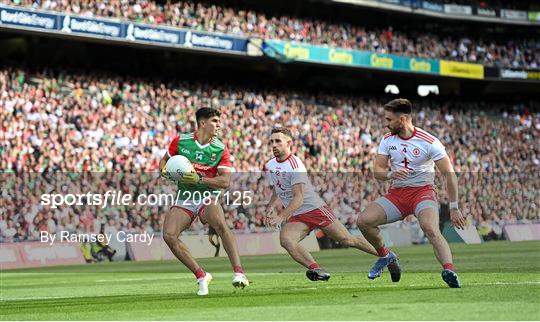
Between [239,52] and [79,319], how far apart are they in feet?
114

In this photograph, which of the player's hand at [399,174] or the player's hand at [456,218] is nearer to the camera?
the player's hand at [456,218]

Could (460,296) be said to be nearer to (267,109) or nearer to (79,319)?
(79,319)

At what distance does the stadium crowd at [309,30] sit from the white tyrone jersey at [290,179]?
23.2 meters

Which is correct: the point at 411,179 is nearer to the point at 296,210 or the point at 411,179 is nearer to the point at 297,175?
the point at 297,175

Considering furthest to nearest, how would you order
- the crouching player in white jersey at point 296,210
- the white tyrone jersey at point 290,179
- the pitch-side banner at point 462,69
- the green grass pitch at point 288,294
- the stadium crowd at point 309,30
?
the pitch-side banner at point 462,69 < the stadium crowd at point 309,30 < the white tyrone jersey at point 290,179 < the crouching player in white jersey at point 296,210 < the green grass pitch at point 288,294

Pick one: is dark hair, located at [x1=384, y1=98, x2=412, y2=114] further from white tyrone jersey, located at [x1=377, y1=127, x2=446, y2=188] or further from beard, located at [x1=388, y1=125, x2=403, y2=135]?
white tyrone jersey, located at [x1=377, y1=127, x2=446, y2=188]

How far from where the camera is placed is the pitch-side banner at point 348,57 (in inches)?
1865

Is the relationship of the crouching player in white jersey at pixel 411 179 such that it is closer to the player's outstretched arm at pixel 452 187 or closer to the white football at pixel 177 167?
the player's outstretched arm at pixel 452 187

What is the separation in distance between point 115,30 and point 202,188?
2664cm

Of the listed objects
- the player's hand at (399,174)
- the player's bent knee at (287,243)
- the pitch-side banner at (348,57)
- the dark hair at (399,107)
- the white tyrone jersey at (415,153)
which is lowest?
the player's bent knee at (287,243)

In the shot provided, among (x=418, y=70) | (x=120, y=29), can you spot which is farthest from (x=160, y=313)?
(x=418, y=70)

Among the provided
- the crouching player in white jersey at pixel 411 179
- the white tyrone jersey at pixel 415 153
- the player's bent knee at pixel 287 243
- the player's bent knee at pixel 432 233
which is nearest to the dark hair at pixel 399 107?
the crouching player in white jersey at pixel 411 179

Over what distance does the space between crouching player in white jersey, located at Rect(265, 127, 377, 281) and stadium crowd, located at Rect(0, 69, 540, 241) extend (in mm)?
12072

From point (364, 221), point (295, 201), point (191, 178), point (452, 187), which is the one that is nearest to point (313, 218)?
point (295, 201)
